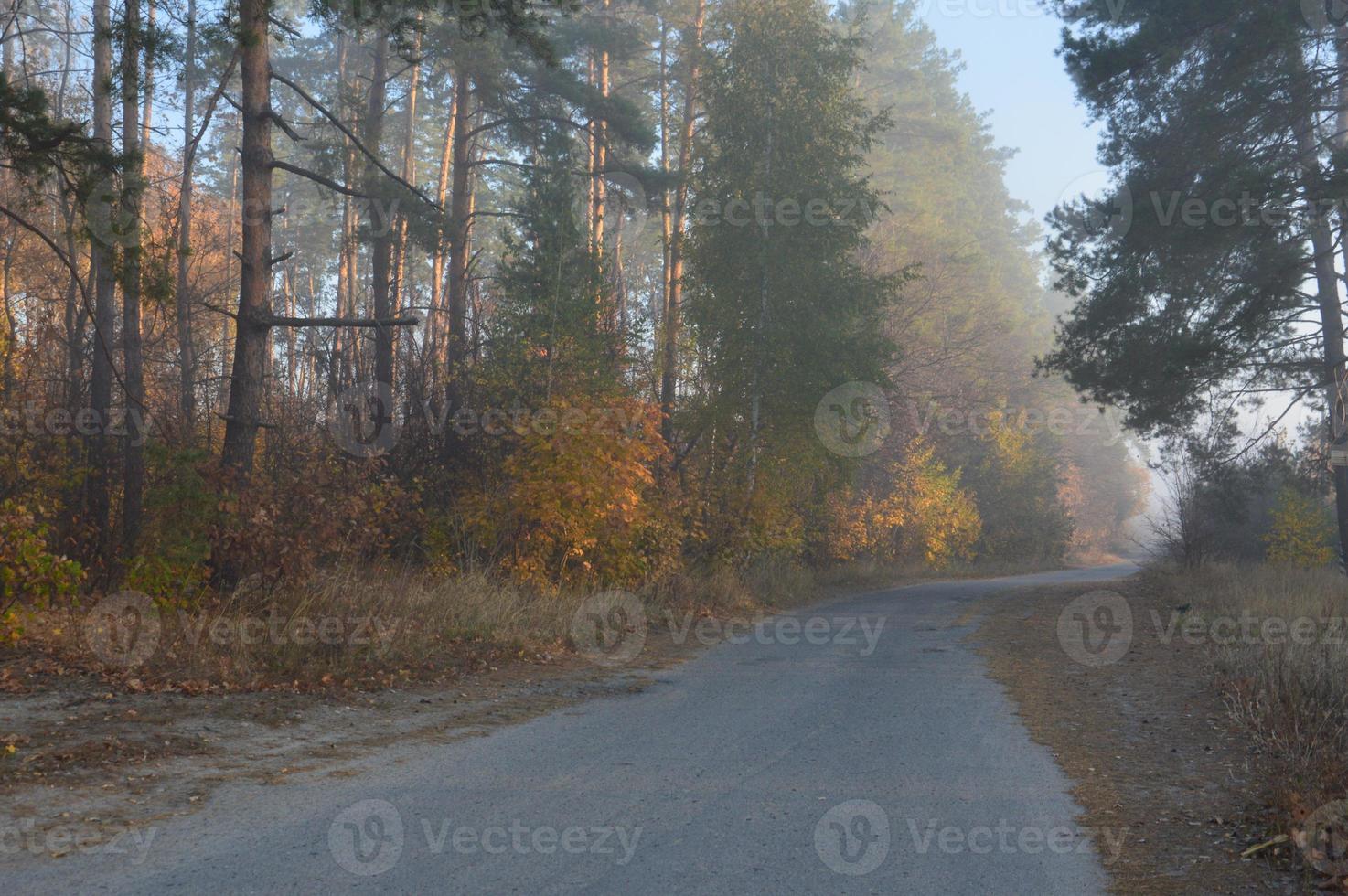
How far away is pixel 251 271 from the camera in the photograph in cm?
1228

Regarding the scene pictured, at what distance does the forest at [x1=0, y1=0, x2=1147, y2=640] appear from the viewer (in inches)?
459

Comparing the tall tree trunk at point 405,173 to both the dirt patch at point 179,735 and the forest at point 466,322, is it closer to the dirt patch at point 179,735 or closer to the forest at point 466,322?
→ the forest at point 466,322

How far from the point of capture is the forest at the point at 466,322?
1166cm

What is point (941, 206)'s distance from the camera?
5259 cm

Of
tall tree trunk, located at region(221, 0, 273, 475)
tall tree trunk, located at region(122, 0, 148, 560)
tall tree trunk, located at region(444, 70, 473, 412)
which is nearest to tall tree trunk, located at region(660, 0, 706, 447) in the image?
tall tree trunk, located at region(444, 70, 473, 412)

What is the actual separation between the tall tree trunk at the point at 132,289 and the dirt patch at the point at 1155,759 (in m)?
9.73

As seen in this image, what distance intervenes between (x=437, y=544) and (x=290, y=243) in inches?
1296

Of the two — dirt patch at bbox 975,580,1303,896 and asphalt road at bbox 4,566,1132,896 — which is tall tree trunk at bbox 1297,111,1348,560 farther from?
asphalt road at bbox 4,566,1132,896

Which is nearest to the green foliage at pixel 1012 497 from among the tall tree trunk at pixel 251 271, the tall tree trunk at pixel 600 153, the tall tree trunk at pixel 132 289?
the tall tree trunk at pixel 600 153

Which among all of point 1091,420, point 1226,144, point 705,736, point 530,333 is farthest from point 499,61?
point 1091,420

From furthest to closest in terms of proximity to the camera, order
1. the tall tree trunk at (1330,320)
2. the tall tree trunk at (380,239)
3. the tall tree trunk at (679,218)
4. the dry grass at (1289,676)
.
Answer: the tall tree trunk at (679,218)
the tall tree trunk at (1330,320)
the tall tree trunk at (380,239)
the dry grass at (1289,676)

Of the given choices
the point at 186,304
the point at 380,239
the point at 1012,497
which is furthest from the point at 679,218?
the point at 1012,497

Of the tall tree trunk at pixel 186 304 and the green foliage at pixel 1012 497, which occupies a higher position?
the tall tree trunk at pixel 186 304

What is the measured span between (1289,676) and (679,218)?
73.5ft
